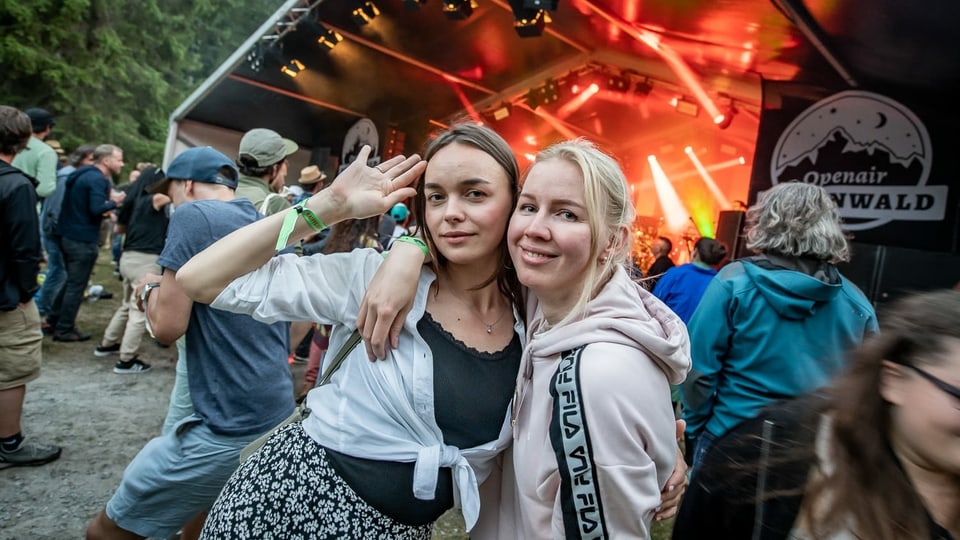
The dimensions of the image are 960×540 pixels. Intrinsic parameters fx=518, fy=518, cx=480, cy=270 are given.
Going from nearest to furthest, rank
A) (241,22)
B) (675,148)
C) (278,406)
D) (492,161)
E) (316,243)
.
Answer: (492,161) < (278,406) < (316,243) < (675,148) < (241,22)

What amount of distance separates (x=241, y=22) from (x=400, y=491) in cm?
3627

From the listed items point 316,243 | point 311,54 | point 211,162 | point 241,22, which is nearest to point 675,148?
point 311,54

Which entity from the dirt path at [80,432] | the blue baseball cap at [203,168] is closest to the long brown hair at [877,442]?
the blue baseball cap at [203,168]

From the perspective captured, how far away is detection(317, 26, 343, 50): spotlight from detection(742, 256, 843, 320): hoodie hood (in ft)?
29.2

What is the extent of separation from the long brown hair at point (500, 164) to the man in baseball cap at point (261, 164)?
5.53ft

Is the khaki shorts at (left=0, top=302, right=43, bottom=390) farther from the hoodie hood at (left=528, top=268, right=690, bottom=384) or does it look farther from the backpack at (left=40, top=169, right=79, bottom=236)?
the hoodie hood at (left=528, top=268, right=690, bottom=384)

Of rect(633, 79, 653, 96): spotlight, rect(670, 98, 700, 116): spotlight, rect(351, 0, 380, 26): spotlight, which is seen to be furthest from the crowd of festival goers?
rect(670, 98, 700, 116): spotlight

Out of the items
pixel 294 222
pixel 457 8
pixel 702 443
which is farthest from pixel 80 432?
pixel 457 8

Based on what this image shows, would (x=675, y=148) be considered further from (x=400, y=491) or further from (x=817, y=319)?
(x=400, y=491)

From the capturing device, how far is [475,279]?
150 centimetres

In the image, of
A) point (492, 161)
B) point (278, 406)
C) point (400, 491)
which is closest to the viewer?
point (400, 491)

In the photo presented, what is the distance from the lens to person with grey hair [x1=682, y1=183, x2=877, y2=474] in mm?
2248

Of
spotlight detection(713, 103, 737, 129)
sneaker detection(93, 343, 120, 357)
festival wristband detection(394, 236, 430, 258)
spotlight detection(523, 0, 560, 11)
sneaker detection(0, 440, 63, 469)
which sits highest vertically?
spotlight detection(523, 0, 560, 11)

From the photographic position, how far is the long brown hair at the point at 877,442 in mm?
941
